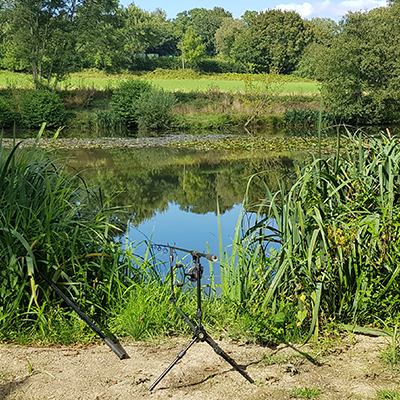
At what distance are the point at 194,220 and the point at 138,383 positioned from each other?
5.82 meters

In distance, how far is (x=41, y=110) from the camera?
24.2 m

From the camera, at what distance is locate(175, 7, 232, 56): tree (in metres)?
82.8

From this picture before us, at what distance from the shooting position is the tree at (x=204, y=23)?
8275 cm

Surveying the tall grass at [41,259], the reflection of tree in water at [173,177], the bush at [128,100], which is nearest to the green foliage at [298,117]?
the bush at [128,100]

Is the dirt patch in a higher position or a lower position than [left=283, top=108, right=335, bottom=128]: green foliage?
lower

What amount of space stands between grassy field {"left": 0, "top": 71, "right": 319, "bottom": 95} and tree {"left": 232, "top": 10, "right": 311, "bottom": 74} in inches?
647

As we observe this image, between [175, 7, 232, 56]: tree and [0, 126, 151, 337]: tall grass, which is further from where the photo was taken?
[175, 7, 232, 56]: tree

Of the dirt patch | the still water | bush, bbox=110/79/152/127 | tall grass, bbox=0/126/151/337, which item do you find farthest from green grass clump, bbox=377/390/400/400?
bush, bbox=110/79/152/127

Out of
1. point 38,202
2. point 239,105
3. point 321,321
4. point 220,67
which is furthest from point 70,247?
point 220,67

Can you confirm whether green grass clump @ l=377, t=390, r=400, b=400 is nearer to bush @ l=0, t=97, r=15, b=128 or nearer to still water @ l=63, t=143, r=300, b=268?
still water @ l=63, t=143, r=300, b=268

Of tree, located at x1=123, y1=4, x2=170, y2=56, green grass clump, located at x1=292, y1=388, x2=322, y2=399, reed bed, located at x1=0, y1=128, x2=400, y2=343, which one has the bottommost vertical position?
green grass clump, located at x1=292, y1=388, x2=322, y2=399

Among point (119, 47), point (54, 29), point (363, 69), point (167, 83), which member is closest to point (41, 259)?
point (363, 69)

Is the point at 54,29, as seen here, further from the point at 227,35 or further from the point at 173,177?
the point at 227,35

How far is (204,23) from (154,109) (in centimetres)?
6642
